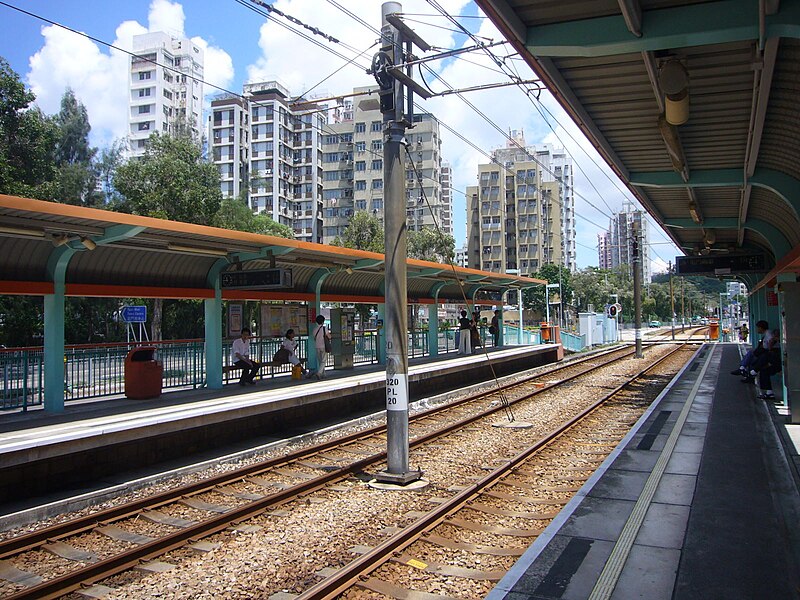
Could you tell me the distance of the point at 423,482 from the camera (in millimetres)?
8211

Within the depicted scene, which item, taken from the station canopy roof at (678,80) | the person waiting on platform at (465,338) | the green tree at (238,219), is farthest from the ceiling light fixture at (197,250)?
the green tree at (238,219)

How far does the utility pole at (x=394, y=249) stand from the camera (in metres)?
8.09

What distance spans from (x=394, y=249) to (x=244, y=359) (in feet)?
22.5

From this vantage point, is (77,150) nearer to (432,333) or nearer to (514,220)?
(432,333)

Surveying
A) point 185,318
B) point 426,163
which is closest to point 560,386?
point 185,318

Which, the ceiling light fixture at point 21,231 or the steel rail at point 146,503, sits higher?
the ceiling light fixture at point 21,231

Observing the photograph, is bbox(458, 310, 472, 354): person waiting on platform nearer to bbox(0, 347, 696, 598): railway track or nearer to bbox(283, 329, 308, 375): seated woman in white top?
bbox(283, 329, 308, 375): seated woman in white top

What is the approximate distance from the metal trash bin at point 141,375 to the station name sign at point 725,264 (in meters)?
15.2

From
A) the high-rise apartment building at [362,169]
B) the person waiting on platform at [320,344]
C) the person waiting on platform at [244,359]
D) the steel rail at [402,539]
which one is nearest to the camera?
the steel rail at [402,539]

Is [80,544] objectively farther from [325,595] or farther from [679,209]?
[679,209]

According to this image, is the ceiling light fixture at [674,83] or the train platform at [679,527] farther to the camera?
the ceiling light fixture at [674,83]

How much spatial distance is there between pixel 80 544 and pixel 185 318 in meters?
35.6

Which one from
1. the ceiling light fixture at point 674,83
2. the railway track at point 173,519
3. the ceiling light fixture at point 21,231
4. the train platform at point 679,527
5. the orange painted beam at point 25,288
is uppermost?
the ceiling light fixture at point 674,83

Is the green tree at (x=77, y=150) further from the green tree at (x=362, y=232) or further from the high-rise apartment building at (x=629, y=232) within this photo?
the high-rise apartment building at (x=629, y=232)
